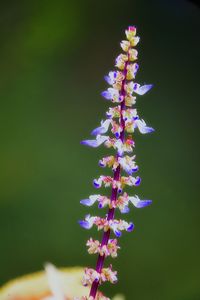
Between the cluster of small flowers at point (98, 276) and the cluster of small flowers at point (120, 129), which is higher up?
the cluster of small flowers at point (120, 129)

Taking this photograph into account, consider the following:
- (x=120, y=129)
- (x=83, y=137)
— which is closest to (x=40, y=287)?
(x=83, y=137)

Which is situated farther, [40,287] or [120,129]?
[40,287]

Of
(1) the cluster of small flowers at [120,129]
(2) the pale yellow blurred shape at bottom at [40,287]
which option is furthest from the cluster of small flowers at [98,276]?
(2) the pale yellow blurred shape at bottom at [40,287]

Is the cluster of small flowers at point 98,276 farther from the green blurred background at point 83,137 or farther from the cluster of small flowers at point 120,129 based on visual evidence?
the green blurred background at point 83,137

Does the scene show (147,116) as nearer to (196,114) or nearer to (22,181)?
(196,114)

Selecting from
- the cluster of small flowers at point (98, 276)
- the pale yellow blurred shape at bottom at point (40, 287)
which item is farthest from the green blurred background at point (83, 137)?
the cluster of small flowers at point (98, 276)

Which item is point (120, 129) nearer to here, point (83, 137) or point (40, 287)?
point (83, 137)

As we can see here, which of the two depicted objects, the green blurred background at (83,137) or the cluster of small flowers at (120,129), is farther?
the green blurred background at (83,137)

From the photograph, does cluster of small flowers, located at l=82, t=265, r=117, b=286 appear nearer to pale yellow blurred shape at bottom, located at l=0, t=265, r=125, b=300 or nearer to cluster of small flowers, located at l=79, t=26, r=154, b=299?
cluster of small flowers, located at l=79, t=26, r=154, b=299

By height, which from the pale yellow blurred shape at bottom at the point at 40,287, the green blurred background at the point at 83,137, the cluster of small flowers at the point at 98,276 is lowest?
the cluster of small flowers at the point at 98,276
